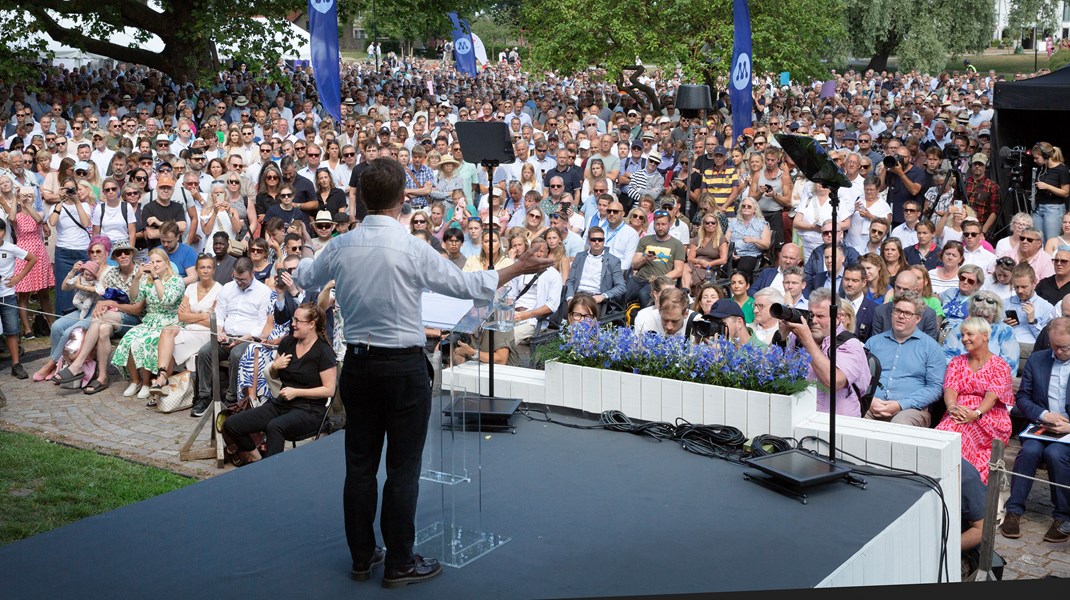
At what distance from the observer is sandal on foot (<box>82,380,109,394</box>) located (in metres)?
9.24

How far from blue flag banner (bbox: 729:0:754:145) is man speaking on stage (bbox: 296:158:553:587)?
9592 millimetres

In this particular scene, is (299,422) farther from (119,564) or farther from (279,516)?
(119,564)

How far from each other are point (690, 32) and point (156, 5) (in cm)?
1134

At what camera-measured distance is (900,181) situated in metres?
12.3

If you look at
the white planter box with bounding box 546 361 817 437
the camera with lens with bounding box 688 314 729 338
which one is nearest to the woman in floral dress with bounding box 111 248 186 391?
the white planter box with bounding box 546 361 817 437

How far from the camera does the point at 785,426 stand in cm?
540

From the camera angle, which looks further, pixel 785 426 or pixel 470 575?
pixel 785 426

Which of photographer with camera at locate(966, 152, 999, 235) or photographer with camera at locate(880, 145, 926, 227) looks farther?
photographer with camera at locate(880, 145, 926, 227)

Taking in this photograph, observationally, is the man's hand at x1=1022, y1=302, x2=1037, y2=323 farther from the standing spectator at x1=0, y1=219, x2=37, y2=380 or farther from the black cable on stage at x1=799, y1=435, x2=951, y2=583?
the standing spectator at x1=0, y1=219, x2=37, y2=380

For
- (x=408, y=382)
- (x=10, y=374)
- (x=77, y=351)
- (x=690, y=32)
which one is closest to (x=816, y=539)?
(x=408, y=382)

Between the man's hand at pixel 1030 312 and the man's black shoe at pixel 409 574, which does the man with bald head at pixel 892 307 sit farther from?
the man's black shoe at pixel 409 574

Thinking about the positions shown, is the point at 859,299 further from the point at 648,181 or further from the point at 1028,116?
the point at 1028,116

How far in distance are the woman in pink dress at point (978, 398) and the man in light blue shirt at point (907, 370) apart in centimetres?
10

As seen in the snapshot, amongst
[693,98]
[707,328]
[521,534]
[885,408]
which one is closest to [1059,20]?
[693,98]
